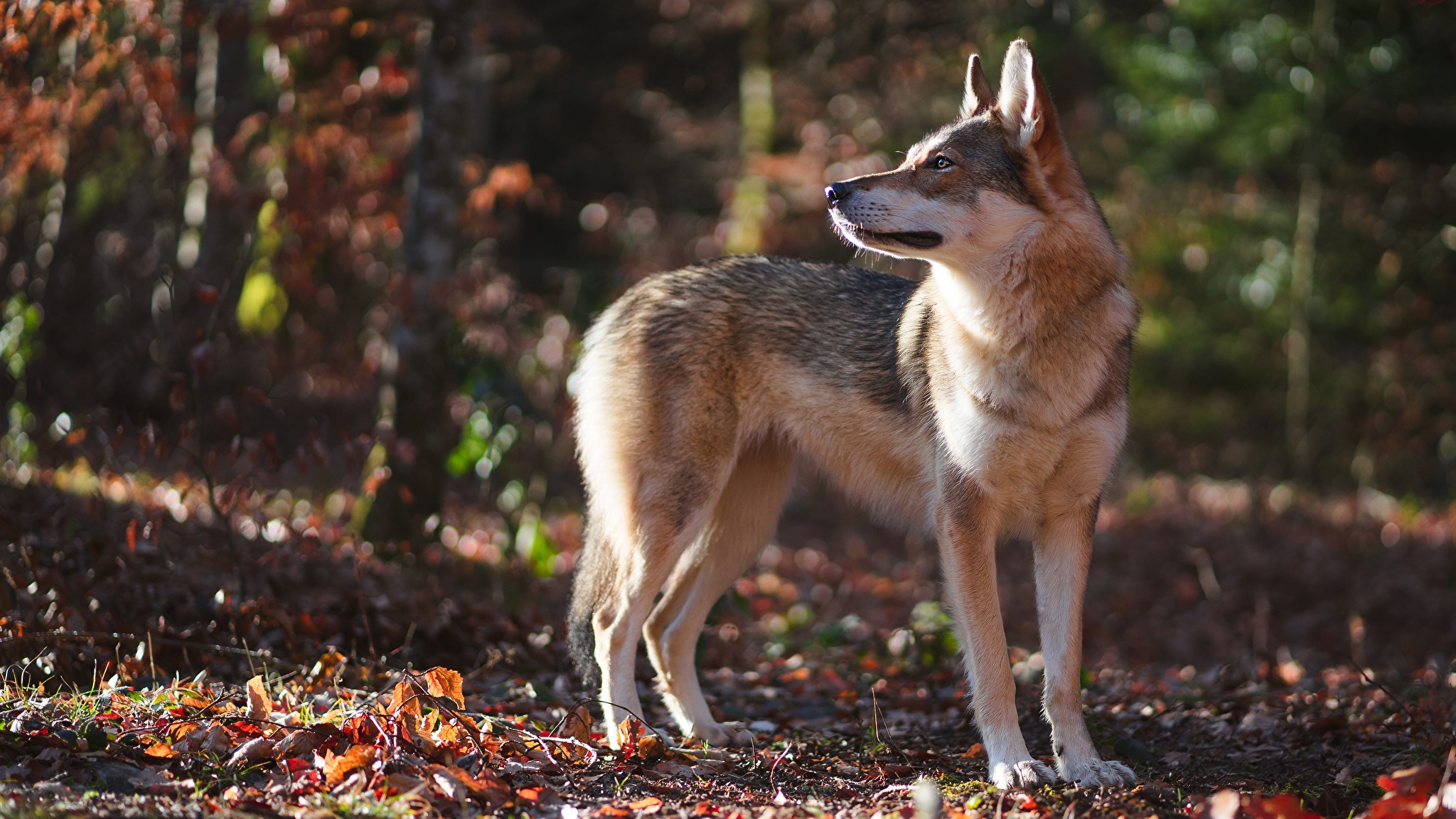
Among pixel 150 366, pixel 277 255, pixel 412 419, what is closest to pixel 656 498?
pixel 412 419

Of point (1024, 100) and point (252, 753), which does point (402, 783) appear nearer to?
point (252, 753)

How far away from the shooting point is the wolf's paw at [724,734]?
13.4ft

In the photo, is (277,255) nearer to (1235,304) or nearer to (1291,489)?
(1291,489)

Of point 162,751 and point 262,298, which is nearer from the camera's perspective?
point 162,751

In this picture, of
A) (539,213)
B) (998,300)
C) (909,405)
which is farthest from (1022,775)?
(539,213)

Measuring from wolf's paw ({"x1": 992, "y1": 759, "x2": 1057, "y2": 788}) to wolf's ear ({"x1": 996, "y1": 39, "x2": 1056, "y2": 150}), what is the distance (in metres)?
2.03

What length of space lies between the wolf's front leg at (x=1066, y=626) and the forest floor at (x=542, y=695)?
7.1 inches

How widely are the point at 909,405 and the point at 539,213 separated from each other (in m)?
Result: 14.2

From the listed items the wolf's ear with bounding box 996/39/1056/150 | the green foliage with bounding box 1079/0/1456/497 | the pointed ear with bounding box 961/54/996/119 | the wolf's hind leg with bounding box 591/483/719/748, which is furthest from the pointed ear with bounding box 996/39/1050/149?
the green foliage with bounding box 1079/0/1456/497

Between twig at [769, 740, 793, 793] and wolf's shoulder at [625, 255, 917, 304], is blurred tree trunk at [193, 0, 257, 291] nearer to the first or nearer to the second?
wolf's shoulder at [625, 255, 917, 304]

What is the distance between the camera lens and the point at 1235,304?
45.3ft

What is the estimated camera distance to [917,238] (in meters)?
3.63

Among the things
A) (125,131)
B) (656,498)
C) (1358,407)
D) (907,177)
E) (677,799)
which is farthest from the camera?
(1358,407)

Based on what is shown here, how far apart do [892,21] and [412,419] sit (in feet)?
25.7
